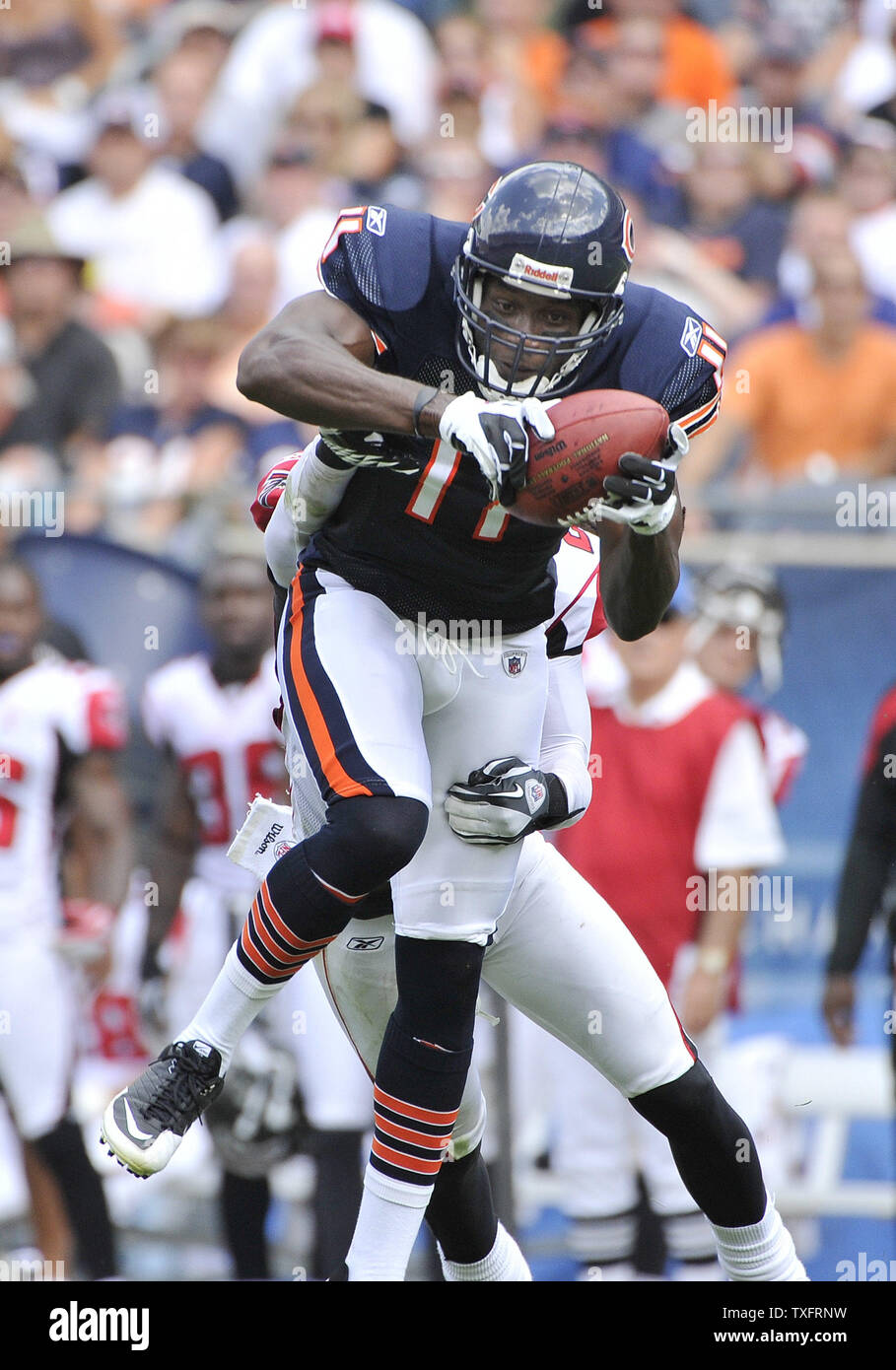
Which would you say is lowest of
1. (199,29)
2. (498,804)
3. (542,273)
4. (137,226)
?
(498,804)

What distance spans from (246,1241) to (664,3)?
7.19 metres

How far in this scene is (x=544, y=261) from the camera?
141 inches

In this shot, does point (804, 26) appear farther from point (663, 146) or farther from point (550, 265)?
point (550, 265)

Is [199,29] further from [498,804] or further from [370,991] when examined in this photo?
[498,804]

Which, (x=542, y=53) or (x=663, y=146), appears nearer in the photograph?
(x=663, y=146)

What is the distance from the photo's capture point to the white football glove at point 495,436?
3354 millimetres

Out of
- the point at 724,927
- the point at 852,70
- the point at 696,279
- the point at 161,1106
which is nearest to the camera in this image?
the point at 161,1106

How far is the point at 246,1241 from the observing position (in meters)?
6.32

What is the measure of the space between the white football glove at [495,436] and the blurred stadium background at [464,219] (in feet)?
10.6

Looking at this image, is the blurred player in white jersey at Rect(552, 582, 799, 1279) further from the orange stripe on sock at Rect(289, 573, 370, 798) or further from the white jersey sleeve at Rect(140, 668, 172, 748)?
the orange stripe on sock at Rect(289, 573, 370, 798)

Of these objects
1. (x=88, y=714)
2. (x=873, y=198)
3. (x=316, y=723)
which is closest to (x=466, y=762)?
(x=316, y=723)

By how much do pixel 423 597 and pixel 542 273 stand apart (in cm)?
69

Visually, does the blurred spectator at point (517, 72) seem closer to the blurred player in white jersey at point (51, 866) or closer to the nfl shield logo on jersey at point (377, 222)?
the blurred player in white jersey at point (51, 866)

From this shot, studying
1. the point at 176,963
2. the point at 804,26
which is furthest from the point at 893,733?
the point at 804,26
